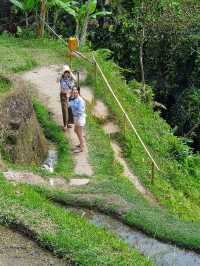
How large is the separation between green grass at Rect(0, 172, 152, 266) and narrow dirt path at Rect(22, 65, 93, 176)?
13.5 feet

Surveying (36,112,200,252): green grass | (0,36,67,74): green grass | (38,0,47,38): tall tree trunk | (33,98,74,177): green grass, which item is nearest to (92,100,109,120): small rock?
(33,98,74,177): green grass

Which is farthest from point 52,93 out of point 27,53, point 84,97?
point 27,53

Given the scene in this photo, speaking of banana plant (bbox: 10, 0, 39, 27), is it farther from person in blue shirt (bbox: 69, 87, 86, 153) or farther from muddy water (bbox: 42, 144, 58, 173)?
person in blue shirt (bbox: 69, 87, 86, 153)

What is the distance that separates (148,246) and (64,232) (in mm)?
1614

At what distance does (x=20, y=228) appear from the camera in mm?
9055

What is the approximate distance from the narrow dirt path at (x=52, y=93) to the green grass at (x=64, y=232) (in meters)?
4.11

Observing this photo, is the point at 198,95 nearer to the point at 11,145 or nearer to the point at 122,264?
the point at 11,145

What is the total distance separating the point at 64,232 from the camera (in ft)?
29.2

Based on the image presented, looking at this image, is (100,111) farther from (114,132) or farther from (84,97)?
(114,132)

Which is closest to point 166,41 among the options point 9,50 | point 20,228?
point 9,50

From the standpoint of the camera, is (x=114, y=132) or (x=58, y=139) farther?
(x=114, y=132)

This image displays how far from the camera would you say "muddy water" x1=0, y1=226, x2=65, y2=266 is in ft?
27.2

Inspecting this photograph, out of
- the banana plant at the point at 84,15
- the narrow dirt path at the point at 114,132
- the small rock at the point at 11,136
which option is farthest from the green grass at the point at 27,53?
the small rock at the point at 11,136

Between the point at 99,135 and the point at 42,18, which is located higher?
the point at 42,18
